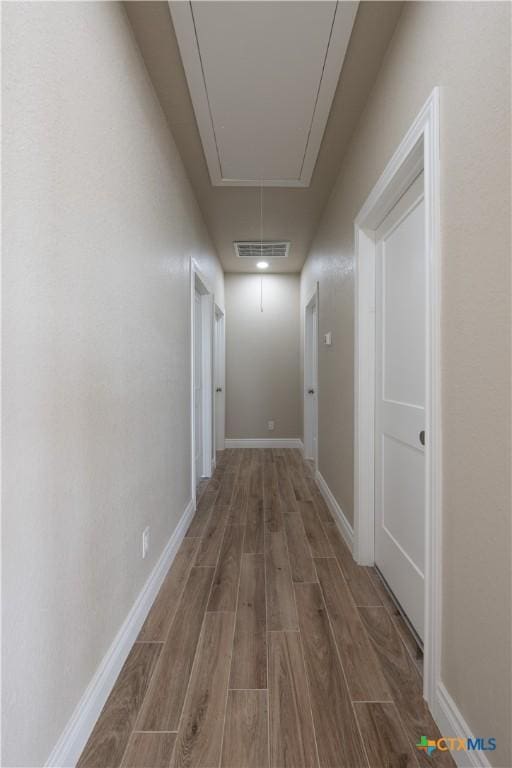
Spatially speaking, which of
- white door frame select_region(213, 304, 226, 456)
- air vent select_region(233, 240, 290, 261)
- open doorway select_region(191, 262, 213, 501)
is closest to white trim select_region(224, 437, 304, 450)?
white door frame select_region(213, 304, 226, 456)

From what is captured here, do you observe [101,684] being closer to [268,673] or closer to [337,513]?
[268,673]

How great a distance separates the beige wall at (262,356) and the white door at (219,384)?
0.28 m

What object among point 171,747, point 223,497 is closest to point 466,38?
point 171,747

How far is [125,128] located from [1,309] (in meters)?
1.18

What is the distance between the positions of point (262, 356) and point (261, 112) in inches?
149

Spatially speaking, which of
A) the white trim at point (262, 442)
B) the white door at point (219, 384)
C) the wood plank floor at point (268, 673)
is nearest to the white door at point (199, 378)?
the white door at point (219, 384)

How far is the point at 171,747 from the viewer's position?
1151 millimetres

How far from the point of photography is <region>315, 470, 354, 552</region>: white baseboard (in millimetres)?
2445

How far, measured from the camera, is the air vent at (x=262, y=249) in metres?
4.34

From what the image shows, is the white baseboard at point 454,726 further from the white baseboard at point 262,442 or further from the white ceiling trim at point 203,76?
the white baseboard at point 262,442

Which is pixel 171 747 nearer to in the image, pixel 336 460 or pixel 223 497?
pixel 336 460

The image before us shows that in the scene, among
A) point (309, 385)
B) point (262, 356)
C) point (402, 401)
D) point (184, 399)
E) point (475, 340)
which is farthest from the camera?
point (262, 356)

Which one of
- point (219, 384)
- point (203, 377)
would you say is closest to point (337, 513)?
point (203, 377)

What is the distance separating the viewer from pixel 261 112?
84.5 inches
